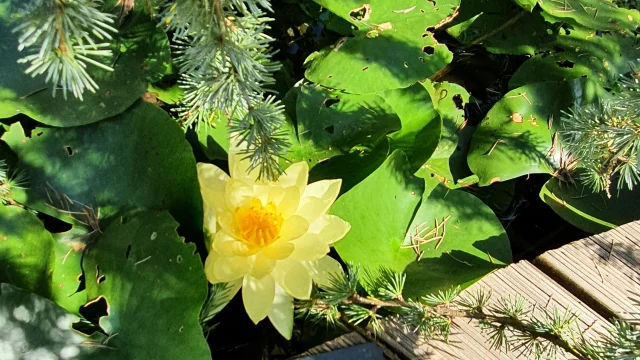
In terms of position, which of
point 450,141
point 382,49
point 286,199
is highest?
point 382,49

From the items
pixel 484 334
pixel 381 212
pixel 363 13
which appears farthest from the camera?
pixel 363 13

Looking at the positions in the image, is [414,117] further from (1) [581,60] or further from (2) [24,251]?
(2) [24,251]

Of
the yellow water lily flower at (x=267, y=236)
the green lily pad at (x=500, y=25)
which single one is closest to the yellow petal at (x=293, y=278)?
the yellow water lily flower at (x=267, y=236)

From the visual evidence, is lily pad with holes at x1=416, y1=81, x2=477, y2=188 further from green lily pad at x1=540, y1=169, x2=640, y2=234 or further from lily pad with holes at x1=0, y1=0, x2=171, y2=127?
lily pad with holes at x1=0, y1=0, x2=171, y2=127

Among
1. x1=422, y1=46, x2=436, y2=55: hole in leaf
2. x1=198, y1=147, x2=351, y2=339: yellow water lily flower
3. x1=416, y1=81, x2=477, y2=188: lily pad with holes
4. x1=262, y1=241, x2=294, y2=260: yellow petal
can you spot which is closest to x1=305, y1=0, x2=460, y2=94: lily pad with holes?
x1=422, y1=46, x2=436, y2=55: hole in leaf

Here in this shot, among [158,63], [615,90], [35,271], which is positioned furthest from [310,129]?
[615,90]

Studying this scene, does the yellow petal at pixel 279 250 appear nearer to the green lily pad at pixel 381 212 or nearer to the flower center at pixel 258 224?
the flower center at pixel 258 224

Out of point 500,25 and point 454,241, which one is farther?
point 500,25

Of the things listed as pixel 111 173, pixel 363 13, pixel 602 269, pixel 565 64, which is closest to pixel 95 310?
pixel 111 173
